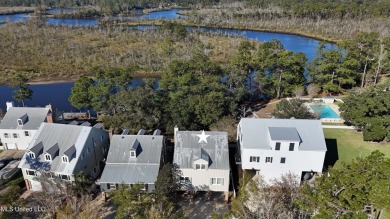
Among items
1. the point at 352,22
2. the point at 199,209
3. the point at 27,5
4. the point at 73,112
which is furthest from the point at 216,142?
the point at 27,5

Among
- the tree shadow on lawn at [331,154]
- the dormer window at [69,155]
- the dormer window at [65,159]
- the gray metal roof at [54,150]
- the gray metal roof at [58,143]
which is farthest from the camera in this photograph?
the tree shadow on lawn at [331,154]

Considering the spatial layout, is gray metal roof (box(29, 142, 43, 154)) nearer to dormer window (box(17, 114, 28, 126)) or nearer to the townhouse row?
the townhouse row

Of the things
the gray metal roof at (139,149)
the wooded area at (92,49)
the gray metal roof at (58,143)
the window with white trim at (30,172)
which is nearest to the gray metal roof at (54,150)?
the gray metal roof at (58,143)

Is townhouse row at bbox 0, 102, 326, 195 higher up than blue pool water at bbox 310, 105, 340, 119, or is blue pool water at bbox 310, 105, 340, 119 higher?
townhouse row at bbox 0, 102, 326, 195

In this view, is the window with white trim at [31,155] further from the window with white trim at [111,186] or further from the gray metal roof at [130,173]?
the window with white trim at [111,186]

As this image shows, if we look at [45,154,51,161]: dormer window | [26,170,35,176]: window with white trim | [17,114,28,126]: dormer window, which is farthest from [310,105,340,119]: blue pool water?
[17,114,28,126]: dormer window

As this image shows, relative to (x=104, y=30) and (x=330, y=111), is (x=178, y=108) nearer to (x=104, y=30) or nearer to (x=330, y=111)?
(x=330, y=111)

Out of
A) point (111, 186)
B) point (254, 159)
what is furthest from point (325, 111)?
point (111, 186)
